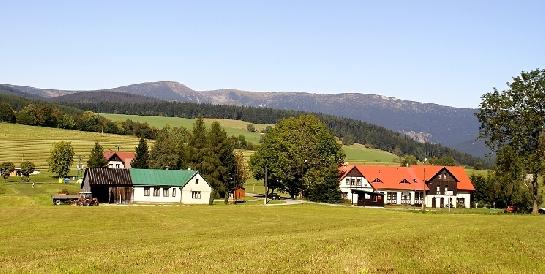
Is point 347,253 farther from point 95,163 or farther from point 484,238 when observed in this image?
point 95,163

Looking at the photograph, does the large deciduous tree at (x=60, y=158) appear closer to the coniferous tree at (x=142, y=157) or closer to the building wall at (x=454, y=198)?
the coniferous tree at (x=142, y=157)

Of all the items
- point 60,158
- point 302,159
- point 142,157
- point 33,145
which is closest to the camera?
point 302,159

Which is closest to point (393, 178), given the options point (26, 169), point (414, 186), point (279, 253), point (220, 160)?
point (414, 186)

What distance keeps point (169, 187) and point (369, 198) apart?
42144 millimetres

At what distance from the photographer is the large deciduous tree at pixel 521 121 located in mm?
74750

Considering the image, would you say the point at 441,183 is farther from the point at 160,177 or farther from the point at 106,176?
the point at 106,176

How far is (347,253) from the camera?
25.6 metres

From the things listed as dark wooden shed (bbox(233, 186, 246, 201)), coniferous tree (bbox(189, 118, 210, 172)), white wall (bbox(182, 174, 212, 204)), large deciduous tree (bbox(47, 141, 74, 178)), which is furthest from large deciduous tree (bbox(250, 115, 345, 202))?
large deciduous tree (bbox(47, 141, 74, 178))

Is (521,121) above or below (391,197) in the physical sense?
above

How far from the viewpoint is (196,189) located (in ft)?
335

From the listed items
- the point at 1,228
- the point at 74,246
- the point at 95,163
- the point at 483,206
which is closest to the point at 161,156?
the point at 95,163

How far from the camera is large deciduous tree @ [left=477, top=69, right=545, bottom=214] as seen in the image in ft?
245

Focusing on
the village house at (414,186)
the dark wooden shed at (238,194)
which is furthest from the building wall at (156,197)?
the village house at (414,186)

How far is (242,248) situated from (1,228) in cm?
2504
